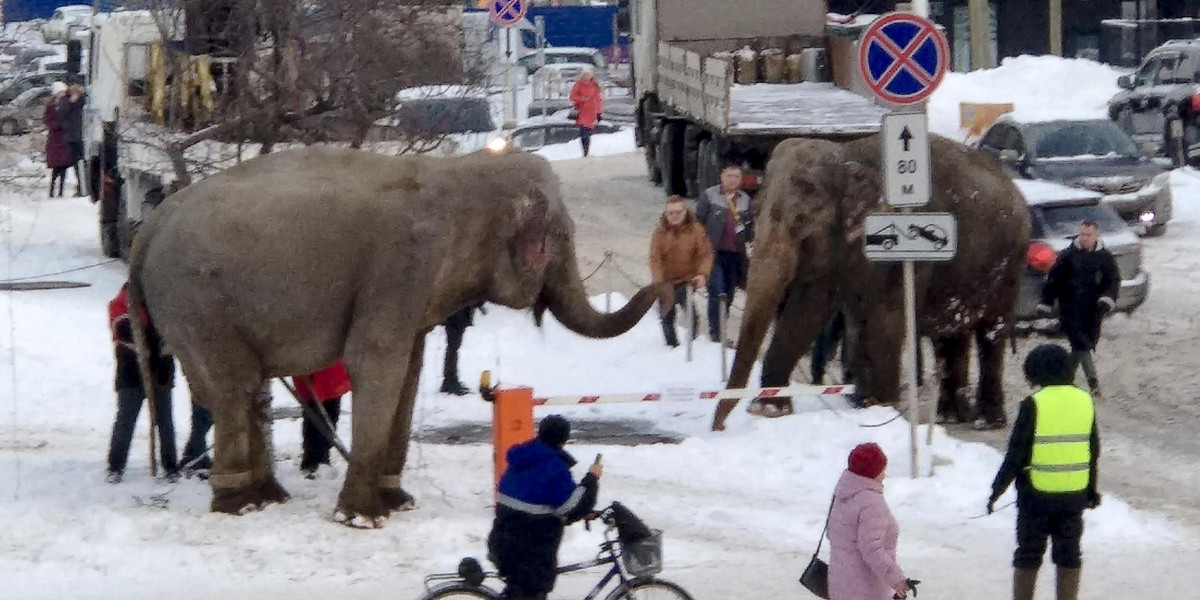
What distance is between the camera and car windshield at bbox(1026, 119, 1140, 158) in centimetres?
2564

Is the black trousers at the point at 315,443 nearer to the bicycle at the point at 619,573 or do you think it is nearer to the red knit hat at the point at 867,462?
the bicycle at the point at 619,573

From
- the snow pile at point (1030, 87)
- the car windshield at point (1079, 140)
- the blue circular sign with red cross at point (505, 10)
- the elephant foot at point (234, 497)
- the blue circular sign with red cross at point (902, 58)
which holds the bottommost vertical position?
the elephant foot at point (234, 497)

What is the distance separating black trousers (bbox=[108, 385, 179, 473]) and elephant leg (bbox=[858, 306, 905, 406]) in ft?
17.6

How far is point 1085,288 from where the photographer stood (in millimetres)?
15875

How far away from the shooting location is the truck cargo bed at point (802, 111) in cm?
2308

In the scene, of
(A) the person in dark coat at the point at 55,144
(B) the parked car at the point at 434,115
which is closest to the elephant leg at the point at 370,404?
(B) the parked car at the point at 434,115

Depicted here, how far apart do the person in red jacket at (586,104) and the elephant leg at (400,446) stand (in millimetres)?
24424

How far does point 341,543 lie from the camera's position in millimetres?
11203

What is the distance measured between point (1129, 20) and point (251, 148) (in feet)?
111

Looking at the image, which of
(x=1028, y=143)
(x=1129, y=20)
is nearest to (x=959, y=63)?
(x=1129, y=20)

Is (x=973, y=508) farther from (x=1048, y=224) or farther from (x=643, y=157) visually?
(x=643, y=157)

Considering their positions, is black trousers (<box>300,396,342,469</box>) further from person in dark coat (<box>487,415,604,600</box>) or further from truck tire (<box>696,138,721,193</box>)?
truck tire (<box>696,138,721,193</box>)

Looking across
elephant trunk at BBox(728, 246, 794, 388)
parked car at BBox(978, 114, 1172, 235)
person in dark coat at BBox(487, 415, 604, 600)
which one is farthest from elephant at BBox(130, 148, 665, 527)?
parked car at BBox(978, 114, 1172, 235)

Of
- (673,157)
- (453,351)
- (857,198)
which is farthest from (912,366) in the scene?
(673,157)
